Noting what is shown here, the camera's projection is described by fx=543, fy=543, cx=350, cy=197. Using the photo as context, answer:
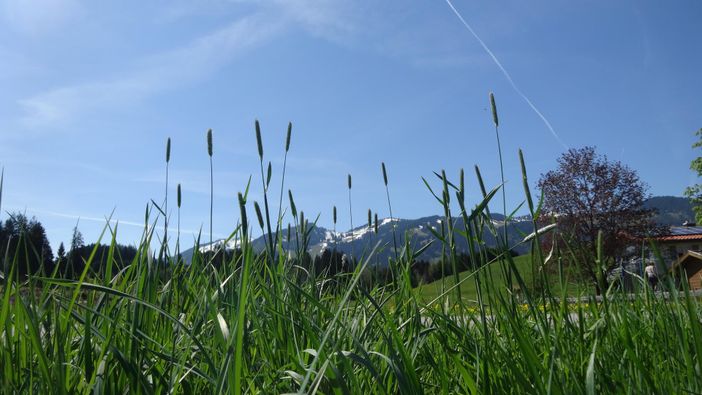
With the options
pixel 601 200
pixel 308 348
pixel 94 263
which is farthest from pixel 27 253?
pixel 601 200

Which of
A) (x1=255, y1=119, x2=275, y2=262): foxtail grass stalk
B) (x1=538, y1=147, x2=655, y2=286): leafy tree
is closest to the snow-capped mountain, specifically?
(x1=255, y1=119, x2=275, y2=262): foxtail grass stalk

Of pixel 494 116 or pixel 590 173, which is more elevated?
pixel 590 173

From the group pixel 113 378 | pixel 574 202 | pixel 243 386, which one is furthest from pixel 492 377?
pixel 574 202

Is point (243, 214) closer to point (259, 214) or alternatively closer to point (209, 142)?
point (259, 214)

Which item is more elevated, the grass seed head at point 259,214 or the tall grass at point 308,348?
the grass seed head at point 259,214

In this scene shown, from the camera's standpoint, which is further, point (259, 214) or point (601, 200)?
point (601, 200)

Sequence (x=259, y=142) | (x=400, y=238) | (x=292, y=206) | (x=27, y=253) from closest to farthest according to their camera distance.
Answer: (x=27, y=253), (x=259, y=142), (x=292, y=206), (x=400, y=238)

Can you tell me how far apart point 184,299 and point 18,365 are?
1.16 m

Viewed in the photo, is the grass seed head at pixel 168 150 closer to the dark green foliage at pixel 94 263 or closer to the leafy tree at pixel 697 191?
the dark green foliage at pixel 94 263

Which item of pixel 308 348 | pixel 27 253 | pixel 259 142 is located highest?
pixel 259 142

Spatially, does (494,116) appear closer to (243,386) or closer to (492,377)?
(492,377)

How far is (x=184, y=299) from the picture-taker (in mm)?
2535

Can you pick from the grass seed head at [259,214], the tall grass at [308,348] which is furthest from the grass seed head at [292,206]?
the grass seed head at [259,214]

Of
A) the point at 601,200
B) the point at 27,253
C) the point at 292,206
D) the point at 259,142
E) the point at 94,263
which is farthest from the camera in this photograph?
the point at 601,200
